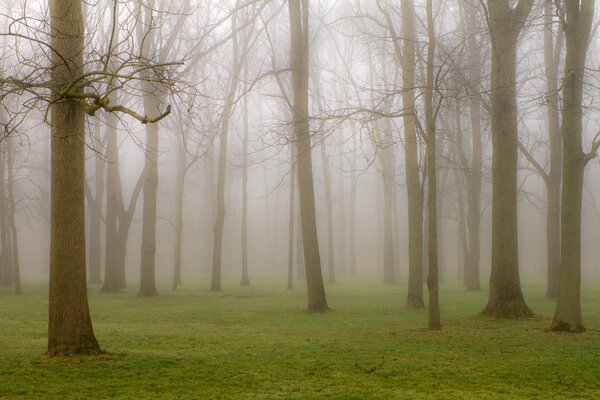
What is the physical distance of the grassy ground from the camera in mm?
8445

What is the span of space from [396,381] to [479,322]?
7.35 metres

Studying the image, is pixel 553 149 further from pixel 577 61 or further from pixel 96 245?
pixel 96 245

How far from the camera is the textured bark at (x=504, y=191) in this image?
16.4m

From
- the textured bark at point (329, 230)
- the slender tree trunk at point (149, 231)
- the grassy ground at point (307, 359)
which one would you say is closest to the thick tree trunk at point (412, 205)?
the grassy ground at point (307, 359)

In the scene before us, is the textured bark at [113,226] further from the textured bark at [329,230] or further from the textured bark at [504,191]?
the textured bark at [504,191]

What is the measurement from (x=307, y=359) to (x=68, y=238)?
13.5 feet

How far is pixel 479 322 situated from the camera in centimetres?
1573

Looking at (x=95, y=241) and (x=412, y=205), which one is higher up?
(x=412, y=205)

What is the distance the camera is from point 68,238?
33.2 feet

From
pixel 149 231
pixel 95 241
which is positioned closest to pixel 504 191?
pixel 149 231

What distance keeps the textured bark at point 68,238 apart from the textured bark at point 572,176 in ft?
29.3

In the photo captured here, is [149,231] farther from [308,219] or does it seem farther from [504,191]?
[504,191]

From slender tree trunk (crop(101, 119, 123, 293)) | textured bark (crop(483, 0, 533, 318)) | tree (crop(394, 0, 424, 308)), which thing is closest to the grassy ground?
textured bark (crop(483, 0, 533, 318))

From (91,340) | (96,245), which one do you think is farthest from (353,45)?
(91,340)
